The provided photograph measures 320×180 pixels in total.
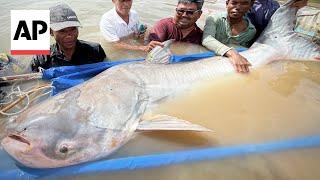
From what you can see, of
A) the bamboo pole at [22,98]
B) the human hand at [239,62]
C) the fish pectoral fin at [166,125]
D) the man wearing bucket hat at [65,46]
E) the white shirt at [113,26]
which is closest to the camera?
the fish pectoral fin at [166,125]

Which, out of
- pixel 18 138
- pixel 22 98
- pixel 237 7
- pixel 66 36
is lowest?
pixel 22 98

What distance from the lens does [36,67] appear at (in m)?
4.32

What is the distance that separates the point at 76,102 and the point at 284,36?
299 centimetres

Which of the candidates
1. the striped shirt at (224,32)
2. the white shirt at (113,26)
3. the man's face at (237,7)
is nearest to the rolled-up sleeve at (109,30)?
the white shirt at (113,26)

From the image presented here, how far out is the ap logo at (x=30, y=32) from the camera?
4276 millimetres

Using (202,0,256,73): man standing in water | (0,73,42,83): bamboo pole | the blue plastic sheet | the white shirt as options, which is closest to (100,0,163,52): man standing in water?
the white shirt

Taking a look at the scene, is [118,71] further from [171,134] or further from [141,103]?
[171,134]

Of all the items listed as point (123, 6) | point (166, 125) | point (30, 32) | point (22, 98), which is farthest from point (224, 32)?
point (22, 98)

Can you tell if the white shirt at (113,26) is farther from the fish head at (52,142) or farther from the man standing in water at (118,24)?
the fish head at (52,142)

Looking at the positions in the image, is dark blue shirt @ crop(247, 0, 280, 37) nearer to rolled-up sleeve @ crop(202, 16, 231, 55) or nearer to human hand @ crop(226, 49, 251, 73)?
rolled-up sleeve @ crop(202, 16, 231, 55)

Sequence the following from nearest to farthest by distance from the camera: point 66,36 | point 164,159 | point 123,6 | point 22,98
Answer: point 164,159
point 22,98
point 66,36
point 123,6

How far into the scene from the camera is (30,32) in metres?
4.37

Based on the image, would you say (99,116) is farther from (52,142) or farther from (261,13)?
(261,13)

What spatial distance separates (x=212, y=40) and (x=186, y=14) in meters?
0.52
